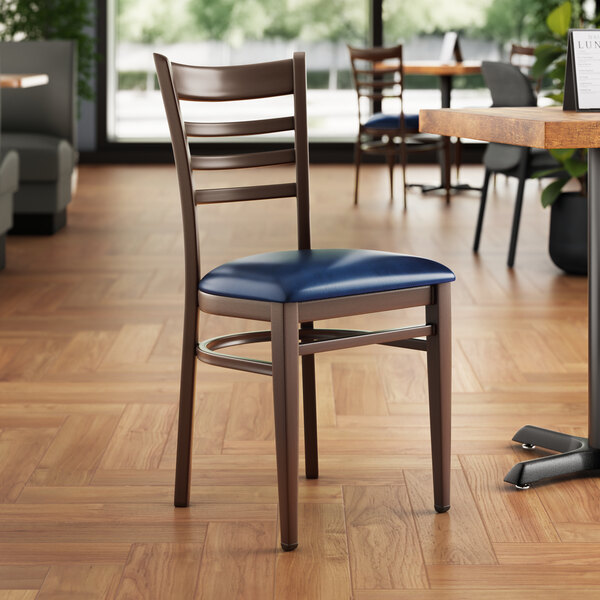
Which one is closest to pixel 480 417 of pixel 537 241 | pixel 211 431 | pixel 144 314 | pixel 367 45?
pixel 211 431

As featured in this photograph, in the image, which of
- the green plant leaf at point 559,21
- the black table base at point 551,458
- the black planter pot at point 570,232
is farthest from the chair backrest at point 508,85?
the black table base at point 551,458

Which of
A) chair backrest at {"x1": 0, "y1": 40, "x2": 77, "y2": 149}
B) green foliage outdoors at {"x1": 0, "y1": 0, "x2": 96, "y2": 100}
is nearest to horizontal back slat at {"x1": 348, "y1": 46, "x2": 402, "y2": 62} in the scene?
chair backrest at {"x1": 0, "y1": 40, "x2": 77, "y2": 149}

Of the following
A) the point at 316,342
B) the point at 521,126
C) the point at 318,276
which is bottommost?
the point at 316,342

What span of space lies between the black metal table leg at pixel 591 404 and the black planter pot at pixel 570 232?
2.07 metres

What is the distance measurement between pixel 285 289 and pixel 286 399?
18cm

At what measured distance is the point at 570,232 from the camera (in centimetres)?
416

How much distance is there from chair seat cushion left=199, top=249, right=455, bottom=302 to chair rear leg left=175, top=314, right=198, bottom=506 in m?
0.10

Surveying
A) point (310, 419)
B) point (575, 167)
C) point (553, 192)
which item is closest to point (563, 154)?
point (575, 167)

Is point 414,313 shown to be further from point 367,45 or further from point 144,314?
point 367,45

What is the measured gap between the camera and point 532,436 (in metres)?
2.27

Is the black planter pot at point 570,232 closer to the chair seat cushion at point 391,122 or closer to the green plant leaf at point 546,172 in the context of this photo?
the green plant leaf at point 546,172

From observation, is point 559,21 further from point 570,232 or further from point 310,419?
point 310,419

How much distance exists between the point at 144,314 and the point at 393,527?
73.1 inches

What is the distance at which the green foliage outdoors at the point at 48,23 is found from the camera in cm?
766
